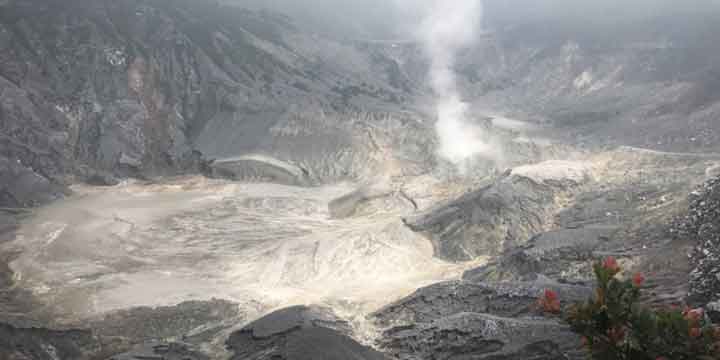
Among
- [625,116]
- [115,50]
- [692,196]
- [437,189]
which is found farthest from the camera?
→ [115,50]

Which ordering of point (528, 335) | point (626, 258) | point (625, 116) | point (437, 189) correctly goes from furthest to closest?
point (625, 116) < point (437, 189) < point (626, 258) < point (528, 335)

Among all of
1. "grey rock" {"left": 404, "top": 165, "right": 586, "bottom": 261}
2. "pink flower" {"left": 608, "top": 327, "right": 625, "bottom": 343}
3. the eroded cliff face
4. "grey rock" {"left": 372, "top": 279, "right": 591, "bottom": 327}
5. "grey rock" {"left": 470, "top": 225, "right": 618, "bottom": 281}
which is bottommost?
"grey rock" {"left": 372, "top": 279, "right": 591, "bottom": 327}

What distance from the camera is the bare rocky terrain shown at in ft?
53.2

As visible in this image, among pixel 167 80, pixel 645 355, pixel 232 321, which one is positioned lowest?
pixel 232 321

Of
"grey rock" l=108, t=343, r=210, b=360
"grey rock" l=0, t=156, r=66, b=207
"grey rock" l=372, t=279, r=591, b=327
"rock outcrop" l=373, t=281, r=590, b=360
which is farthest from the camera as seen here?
"grey rock" l=0, t=156, r=66, b=207

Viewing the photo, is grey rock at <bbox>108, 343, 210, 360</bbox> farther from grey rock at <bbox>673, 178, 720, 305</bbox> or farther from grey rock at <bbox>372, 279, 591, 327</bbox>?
Result: grey rock at <bbox>673, 178, 720, 305</bbox>

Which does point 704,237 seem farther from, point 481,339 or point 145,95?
point 145,95

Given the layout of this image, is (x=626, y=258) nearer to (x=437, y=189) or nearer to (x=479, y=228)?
(x=479, y=228)

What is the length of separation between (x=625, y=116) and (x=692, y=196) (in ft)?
86.7

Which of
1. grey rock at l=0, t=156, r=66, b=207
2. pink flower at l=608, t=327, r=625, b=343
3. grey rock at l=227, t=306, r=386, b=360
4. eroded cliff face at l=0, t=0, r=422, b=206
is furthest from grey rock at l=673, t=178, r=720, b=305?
grey rock at l=0, t=156, r=66, b=207

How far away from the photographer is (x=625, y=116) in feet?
141

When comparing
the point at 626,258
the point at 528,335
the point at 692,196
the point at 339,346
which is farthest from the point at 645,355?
the point at 692,196

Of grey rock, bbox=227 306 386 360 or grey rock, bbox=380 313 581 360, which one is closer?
grey rock, bbox=380 313 581 360

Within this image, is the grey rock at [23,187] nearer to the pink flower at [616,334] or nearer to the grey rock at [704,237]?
the grey rock at [704,237]
